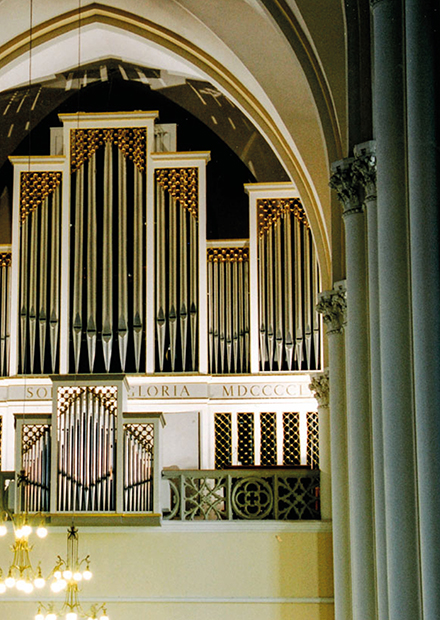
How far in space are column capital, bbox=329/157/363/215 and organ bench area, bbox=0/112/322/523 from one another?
717cm

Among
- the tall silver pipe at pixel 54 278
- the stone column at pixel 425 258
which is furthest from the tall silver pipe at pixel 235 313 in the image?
the stone column at pixel 425 258

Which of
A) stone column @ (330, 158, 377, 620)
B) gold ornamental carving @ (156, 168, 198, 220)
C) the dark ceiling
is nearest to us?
stone column @ (330, 158, 377, 620)

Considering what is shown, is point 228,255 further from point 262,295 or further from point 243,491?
point 243,491

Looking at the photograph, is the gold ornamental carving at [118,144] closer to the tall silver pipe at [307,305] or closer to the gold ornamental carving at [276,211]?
the gold ornamental carving at [276,211]

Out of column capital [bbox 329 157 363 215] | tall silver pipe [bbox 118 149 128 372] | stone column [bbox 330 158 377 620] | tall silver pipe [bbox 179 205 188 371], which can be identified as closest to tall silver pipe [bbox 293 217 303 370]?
tall silver pipe [bbox 179 205 188 371]

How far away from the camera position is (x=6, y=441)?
693 inches

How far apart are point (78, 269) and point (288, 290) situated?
10.9ft

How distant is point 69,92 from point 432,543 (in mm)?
15081

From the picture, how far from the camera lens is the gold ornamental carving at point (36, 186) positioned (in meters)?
18.4

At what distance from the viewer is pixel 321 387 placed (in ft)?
53.2

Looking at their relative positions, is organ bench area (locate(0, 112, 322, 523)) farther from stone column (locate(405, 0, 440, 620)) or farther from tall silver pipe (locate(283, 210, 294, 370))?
stone column (locate(405, 0, 440, 620))

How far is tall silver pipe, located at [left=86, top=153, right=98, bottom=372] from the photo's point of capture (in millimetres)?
17672

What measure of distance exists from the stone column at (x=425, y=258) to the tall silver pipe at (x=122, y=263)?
38.4 ft

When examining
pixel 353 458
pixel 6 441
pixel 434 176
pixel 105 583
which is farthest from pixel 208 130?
pixel 434 176
